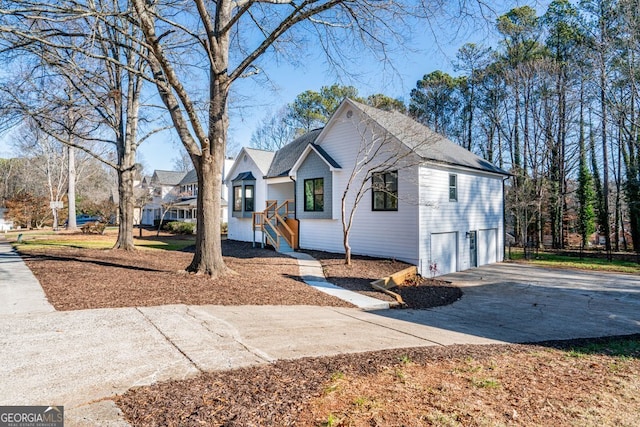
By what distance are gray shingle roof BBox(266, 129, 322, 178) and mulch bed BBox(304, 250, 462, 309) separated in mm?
7183

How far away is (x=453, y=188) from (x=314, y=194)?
619cm

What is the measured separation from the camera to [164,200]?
43.8 m

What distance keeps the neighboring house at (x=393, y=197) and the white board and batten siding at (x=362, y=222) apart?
4cm

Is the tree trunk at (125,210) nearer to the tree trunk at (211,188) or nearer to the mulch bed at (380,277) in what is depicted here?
the tree trunk at (211,188)

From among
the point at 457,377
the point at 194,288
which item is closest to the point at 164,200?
the point at 194,288

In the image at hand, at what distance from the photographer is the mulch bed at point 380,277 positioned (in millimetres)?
9789

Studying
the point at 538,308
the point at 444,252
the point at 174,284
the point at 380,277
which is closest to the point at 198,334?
the point at 174,284

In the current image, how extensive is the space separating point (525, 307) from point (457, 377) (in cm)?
671

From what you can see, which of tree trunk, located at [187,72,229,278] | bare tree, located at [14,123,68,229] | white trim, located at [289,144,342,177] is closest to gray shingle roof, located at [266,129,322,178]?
white trim, located at [289,144,342,177]

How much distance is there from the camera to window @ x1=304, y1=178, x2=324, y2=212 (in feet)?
55.7

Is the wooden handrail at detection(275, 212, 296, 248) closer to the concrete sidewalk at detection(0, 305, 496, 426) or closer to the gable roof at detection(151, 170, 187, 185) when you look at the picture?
the concrete sidewalk at detection(0, 305, 496, 426)

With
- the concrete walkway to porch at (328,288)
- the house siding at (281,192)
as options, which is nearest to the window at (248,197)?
the house siding at (281,192)

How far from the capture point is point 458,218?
1571cm

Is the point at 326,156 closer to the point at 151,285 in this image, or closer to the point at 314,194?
the point at 314,194
